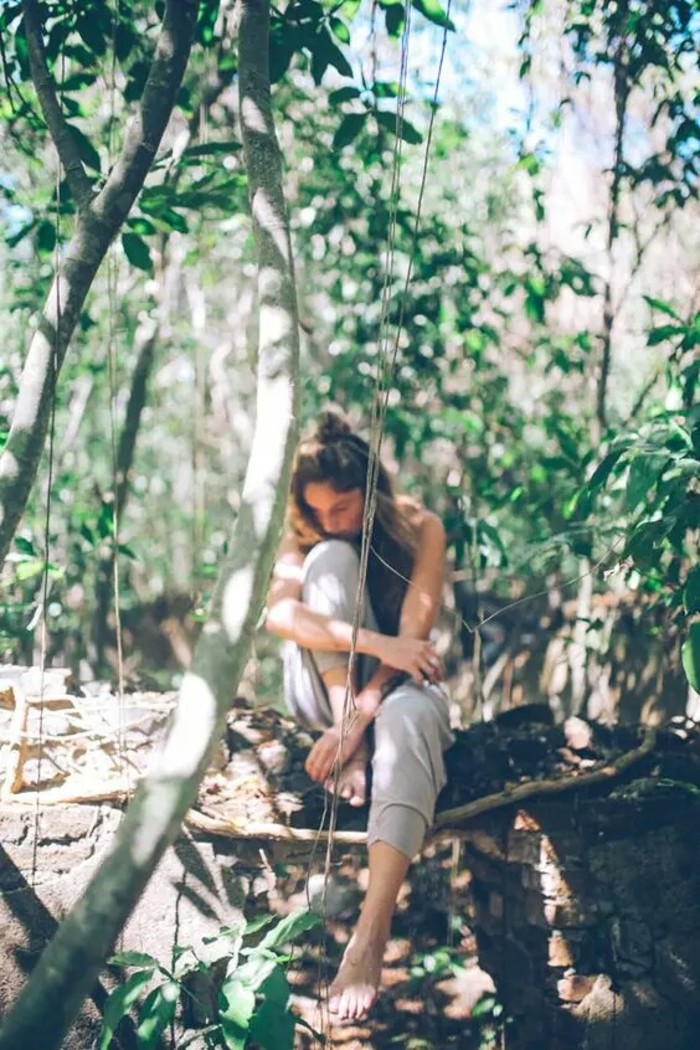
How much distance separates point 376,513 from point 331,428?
0.89ft

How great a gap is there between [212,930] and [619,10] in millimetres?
2636

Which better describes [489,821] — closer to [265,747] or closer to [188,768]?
[265,747]

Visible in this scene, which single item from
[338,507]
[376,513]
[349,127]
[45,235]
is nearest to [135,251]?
[45,235]

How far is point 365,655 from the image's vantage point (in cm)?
251

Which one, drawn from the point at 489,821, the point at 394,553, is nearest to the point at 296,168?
the point at 394,553

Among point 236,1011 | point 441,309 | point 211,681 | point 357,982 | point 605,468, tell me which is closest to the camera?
point 211,681

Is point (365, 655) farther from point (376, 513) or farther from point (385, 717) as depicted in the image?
point (376, 513)

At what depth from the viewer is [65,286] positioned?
171cm

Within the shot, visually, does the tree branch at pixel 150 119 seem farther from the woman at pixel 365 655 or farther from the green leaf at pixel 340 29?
the woman at pixel 365 655

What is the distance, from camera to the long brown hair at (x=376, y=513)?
2.57 meters

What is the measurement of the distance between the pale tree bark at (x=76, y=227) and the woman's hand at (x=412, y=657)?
3.32 ft

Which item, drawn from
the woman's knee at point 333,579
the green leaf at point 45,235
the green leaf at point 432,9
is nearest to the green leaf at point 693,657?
the woman's knee at point 333,579

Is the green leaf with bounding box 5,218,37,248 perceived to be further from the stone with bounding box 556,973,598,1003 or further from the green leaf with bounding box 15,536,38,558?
the stone with bounding box 556,973,598,1003

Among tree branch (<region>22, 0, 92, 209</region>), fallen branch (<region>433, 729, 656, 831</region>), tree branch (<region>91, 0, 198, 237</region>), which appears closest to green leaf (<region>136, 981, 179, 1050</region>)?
fallen branch (<region>433, 729, 656, 831</region>)
